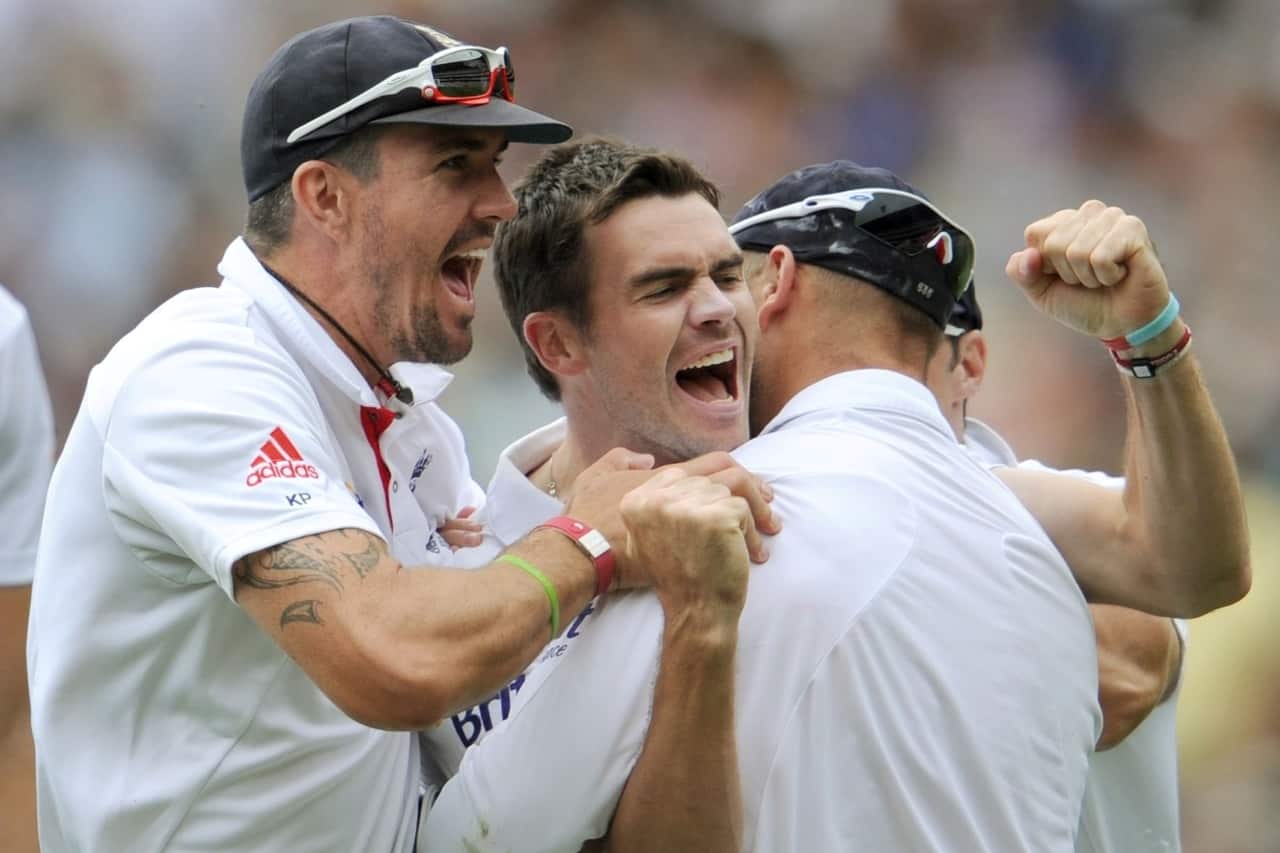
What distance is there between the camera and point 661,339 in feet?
10.8

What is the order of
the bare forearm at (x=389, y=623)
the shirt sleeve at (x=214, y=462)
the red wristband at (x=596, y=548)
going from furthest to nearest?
the red wristband at (x=596, y=548)
the shirt sleeve at (x=214, y=462)
the bare forearm at (x=389, y=623)

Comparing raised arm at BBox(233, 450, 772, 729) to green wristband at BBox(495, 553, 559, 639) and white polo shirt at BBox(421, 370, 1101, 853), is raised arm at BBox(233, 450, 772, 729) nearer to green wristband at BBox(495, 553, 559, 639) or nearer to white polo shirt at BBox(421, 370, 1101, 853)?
green wristband at BBox(495, 553, 559, 639)

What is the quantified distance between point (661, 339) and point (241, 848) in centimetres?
130

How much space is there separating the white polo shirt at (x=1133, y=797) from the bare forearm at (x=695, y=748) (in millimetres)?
1172

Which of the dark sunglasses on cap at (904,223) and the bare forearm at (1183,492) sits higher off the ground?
the dark sunglasses on cap at (904,223)

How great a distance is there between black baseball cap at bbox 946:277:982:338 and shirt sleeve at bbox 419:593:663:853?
75.3 inches

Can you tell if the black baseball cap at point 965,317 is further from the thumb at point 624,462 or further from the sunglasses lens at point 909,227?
the thumb at point 624,462

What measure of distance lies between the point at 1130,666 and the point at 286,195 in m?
1.89

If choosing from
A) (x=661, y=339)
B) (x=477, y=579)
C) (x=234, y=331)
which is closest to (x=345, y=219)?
(x=234, y=331)

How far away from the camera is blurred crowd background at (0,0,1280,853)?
21.6 ft

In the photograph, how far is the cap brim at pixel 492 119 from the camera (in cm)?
291

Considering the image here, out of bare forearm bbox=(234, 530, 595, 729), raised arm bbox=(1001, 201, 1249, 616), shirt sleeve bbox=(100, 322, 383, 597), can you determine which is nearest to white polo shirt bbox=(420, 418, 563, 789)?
bare forearm bbox=(234, 530, 595, 729)

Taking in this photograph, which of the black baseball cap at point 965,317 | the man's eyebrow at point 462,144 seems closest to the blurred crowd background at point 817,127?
the black baseball cap at point 965,317

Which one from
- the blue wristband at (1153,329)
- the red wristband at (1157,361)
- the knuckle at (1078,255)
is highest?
the knuckle at (1078,255)
